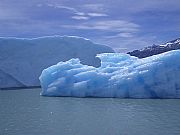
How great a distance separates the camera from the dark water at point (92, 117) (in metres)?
12.0

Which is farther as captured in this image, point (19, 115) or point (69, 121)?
point (19, 115)

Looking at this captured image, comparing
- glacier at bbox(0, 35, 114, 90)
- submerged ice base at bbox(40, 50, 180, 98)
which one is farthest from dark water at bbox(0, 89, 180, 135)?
glacier at bbox(0, 35, 114, 90)

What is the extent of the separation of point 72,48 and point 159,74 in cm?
1637

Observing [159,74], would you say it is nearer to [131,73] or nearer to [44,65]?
[131,73]

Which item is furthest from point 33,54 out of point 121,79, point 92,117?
point 92,117

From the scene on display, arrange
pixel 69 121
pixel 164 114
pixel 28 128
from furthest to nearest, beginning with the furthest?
pixel 164 114 → pixel 69 121 → pixel 28 128

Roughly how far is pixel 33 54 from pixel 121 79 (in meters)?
15.1

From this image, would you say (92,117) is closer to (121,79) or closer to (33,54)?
(121,79)

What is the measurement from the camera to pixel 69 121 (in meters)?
13.8

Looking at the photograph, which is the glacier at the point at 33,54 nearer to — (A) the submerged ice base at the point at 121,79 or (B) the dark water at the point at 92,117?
(A) the submerged ice base at the point at 121,79

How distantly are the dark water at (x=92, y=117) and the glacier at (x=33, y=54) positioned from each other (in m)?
12.9

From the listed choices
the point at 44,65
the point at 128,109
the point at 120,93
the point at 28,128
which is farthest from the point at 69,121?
the point at 44,65

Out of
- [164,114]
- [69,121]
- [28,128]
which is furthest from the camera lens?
[164,114]

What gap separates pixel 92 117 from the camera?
1466 centimetres
